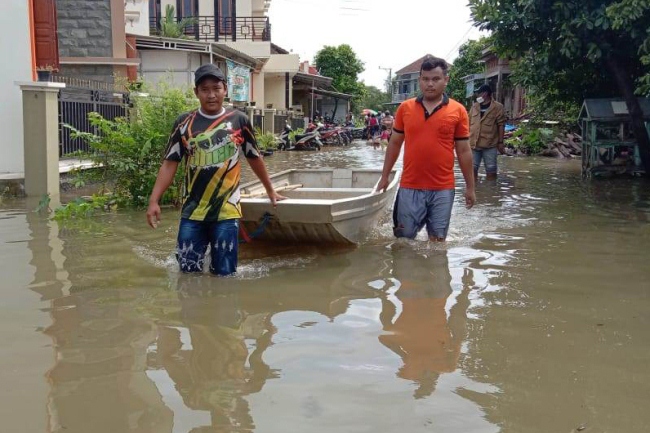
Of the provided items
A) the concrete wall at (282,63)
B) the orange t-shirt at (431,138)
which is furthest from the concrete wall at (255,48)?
the orange t-shirt at (431,138)

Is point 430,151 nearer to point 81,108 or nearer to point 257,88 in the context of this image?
point 81,108

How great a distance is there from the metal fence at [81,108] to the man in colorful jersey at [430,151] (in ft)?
19.5

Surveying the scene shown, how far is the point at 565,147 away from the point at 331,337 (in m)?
17.7

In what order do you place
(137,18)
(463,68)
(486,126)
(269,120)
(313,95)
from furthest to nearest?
(463,68) → (313,95) → (269,120) → (137,18) → (486,126)

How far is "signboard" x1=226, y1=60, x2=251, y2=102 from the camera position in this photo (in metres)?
24.0

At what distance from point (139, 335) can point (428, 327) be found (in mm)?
1737

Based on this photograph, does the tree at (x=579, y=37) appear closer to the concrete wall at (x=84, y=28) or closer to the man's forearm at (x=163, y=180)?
the man's forearm at (x=163, y=180)

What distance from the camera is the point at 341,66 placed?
51.6 metres

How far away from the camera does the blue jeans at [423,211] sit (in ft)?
19.5

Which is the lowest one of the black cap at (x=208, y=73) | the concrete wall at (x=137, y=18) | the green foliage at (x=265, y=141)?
the green foliage at (x=265, y=141)

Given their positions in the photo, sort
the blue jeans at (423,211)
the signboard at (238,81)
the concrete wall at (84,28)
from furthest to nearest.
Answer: the signboard at (238,81), the concrete wall at (84,28), the blue jeans at (423,211)

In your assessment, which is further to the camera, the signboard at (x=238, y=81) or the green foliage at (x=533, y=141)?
the signboard at (x=238, y=81)

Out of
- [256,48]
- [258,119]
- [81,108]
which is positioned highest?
[256,48]

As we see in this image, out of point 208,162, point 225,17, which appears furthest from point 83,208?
point 225,17
